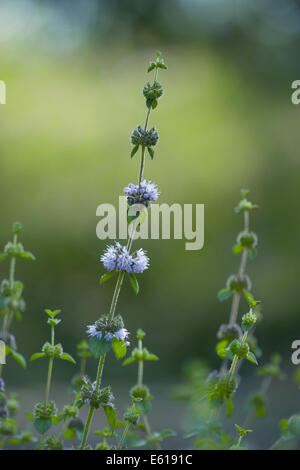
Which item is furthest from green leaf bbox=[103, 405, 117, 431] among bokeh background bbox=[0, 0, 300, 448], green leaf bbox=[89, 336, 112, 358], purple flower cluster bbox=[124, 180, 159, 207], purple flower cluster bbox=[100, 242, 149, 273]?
bokeh background bbox=[0, 0, 300, 448]

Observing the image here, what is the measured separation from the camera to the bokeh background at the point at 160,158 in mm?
2436

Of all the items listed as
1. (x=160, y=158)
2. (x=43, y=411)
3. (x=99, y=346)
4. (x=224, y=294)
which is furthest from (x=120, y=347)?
(x=160, y=158)

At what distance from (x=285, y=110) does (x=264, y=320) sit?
3.91ft

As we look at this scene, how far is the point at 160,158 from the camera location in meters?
2.58

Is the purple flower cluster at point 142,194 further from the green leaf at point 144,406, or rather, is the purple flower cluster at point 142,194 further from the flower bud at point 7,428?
the flower bud at point 7,428

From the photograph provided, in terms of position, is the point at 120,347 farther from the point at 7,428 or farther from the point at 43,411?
the point at 7,428

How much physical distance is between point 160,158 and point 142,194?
1847mm

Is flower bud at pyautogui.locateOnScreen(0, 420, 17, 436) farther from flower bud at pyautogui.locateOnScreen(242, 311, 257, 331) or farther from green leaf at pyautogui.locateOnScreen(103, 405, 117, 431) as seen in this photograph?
flower bud at pyautogui.locateOnScreen(242, 311, 257, 331)

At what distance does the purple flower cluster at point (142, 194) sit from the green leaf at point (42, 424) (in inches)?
15.1

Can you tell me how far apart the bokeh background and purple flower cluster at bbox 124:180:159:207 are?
5.31 ft

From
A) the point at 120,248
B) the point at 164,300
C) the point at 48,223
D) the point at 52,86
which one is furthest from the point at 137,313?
the point at 120,248

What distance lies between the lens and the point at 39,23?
2699 mm

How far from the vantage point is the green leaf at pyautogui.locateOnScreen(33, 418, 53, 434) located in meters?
0.79

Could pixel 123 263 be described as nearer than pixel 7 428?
Yes
